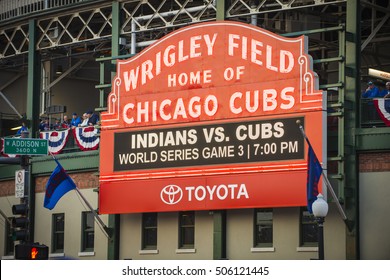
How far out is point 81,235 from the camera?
123 feet

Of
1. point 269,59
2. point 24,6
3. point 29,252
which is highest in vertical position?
point 24,6

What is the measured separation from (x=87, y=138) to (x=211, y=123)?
653 cm

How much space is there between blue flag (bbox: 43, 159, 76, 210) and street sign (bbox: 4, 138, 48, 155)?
3.65 meters

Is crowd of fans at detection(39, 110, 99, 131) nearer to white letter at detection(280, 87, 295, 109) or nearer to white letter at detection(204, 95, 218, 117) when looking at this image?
white letter at detection(204, 95, 218, 117)

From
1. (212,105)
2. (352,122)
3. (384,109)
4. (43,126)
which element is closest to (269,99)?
(212,105)

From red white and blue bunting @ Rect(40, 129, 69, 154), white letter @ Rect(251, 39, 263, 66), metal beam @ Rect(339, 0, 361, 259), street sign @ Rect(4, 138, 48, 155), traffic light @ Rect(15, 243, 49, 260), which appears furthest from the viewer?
red white and blue bunting @ Rect(40, 129, 69, 154)

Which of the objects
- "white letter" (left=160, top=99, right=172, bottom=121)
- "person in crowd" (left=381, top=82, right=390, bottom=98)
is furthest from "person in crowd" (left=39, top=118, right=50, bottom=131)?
"person in crowd" (left=381, top=82, right=390, bottom=98)

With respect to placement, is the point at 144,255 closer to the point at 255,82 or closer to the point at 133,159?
the point at 133,159

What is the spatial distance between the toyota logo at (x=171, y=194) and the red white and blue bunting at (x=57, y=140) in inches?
256

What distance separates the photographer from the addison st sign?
31000mm

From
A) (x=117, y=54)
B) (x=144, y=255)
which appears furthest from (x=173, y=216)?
(x=117, y=54)

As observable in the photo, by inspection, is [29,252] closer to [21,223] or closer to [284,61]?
[21,223]

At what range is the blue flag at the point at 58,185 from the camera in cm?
3488

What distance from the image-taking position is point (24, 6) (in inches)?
1678
